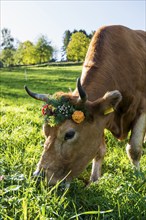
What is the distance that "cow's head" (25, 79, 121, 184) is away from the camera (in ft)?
14.1

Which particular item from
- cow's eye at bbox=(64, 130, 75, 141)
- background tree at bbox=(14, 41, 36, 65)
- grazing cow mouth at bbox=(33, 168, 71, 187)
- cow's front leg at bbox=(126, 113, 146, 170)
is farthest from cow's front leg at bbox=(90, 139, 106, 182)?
background tree at bbox=(14, 41, 36, 65)

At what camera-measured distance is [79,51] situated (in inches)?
2793

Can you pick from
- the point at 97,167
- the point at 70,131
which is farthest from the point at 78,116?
the point at 97,167

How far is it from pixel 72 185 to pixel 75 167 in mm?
298

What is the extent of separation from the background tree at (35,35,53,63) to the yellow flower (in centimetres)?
Answer: 8295

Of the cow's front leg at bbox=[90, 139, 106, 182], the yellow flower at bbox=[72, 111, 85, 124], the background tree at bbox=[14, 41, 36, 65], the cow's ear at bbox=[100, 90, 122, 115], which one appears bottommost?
the background tree at bbox=[14, 41, 36, 65]

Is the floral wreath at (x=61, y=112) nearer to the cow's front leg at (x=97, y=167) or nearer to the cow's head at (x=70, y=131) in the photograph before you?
the cow's head at (x=70, y=131)

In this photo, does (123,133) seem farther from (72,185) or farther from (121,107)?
(72,185)

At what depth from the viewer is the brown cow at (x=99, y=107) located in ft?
14.2

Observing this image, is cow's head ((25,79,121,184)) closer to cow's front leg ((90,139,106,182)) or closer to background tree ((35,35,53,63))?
cow's front leg ((90,139,106,182))

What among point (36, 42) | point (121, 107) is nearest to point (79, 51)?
point (36, 42)

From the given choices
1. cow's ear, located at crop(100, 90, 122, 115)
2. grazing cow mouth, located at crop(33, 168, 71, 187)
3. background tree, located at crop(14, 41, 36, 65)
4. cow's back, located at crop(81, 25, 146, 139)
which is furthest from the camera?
background tree, located at crop(14, 41, 36, 65)

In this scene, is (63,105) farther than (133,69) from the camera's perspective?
No

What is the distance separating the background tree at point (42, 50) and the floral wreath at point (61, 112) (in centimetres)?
8280
